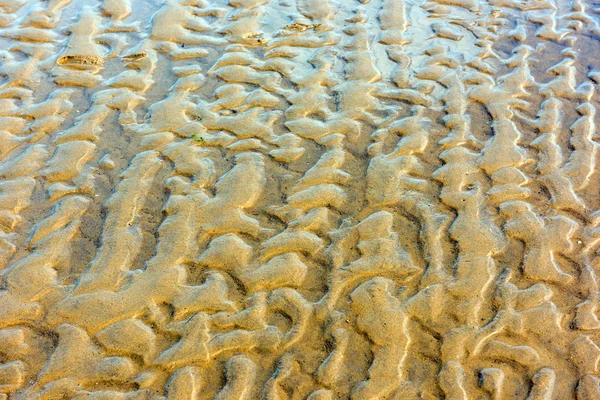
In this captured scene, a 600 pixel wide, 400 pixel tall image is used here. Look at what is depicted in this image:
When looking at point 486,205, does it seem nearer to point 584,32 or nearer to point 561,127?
point 561,127

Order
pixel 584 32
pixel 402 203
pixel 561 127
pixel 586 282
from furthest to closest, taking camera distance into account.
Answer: pixel 584 32 < pixel 561 127 < pixel 402 203 < pixel 586 282

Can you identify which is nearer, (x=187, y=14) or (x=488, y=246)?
(x=488, y=246)

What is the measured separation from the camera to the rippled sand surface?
240cm

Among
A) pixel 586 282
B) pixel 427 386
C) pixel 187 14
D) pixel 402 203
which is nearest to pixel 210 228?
pixel 402 203

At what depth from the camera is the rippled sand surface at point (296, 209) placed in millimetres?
2404

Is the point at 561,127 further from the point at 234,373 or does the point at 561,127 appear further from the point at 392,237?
the point at 234,373

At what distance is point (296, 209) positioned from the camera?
316 cm

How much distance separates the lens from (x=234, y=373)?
7.71 ft

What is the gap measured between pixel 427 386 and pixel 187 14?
4.20 m

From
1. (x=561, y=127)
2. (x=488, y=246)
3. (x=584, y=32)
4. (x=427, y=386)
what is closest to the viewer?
(x=427, y=386)

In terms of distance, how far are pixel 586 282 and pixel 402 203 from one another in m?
1.04

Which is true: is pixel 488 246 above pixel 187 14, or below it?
below

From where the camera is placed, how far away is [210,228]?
304 cm

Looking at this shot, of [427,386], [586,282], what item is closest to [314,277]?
[427,386]
